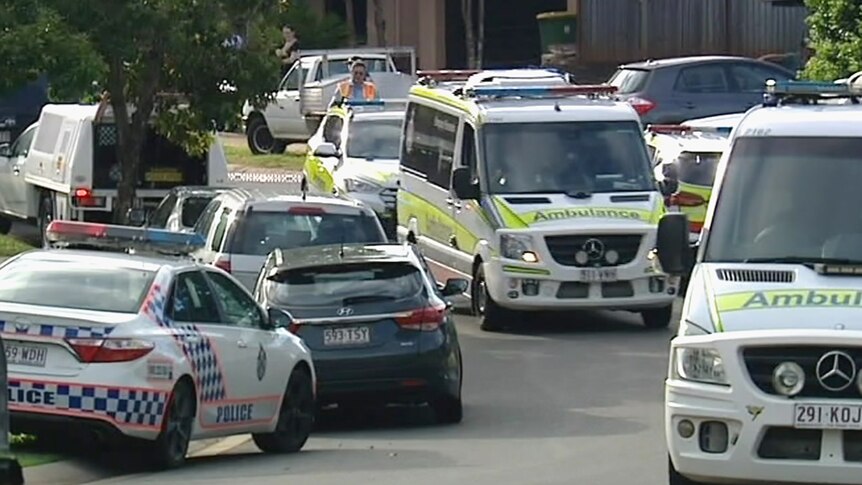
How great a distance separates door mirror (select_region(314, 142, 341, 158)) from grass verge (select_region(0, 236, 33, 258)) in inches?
172

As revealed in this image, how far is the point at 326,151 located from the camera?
2769 centimetres

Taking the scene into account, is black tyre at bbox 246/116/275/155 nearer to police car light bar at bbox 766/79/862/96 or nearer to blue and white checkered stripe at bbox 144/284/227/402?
blue and white checkered stripe at bbox 144/284/227/402

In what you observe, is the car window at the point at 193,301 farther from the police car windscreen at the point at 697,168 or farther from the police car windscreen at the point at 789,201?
the police car windscreen at the point at 697,168

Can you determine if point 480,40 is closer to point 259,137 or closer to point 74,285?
point 259,137

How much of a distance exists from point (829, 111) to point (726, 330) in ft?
6.57

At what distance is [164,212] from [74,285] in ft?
34.4

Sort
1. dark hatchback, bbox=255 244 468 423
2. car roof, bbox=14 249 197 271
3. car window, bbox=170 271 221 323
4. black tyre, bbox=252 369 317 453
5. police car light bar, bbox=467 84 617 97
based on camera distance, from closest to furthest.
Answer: car window, bbox=170 271 221 323, car roof, bbox=14 249 197 271, black tyre, bbox=252 369 317 453, dark hatchback, bbox=255 244 468 423, police car light bar, bbox=467 84 617 97

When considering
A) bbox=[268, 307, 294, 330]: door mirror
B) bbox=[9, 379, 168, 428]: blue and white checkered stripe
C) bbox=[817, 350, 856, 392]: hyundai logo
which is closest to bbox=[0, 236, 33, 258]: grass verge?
bbox=[268, 307, 294, 330]: door mirror

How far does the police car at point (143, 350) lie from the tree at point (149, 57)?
5951 mm

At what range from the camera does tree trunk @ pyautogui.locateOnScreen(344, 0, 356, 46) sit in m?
50.6

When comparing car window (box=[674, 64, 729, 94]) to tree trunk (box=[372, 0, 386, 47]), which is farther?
tree trunk (box=[372, 0, 386, 47])

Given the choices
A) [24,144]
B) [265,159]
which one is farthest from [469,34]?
[24,144]

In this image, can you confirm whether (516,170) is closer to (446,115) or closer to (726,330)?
(446,115)

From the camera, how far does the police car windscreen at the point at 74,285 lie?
13.5 meters
